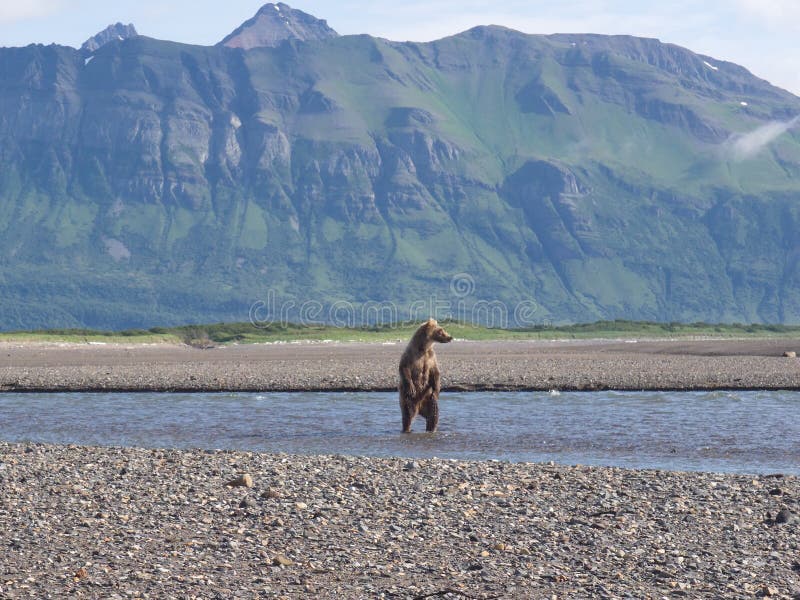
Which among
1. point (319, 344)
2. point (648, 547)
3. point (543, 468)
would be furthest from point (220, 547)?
point (319, 344)

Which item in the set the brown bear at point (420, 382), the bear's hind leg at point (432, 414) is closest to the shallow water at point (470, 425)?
the bear's hind leg at point (432, 414)

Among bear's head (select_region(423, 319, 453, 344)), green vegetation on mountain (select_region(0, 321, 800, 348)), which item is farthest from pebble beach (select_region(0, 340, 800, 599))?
green vegetation on mountain (select_region(0, 321, 800, 348))

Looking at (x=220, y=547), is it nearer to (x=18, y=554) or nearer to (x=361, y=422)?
(x=18, y=554)

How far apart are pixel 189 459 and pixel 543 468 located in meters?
5.28

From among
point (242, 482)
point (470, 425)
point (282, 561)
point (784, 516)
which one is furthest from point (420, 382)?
point (282, 561)

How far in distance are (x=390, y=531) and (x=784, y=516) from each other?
169 inches

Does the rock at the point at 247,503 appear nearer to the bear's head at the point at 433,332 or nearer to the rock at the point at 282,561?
the rock at the point at 282,561

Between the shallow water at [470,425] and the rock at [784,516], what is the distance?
505cm

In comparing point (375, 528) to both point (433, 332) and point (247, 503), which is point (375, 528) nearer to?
point (247, 503)

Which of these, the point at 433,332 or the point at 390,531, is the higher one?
the point at 433,332

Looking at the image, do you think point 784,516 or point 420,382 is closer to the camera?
point 784,516

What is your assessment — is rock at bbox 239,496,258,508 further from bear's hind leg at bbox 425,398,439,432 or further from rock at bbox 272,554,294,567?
bear's hind leg at bbox 425,398,439,432

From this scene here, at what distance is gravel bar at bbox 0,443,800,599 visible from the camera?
10477 mm

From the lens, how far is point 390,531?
499 inches
